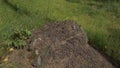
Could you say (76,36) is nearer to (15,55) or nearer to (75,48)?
(75,48)

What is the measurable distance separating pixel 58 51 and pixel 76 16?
3.99m

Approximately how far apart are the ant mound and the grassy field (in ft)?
4.15

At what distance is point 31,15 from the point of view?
880 centimetres

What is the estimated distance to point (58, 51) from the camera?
16.8ft

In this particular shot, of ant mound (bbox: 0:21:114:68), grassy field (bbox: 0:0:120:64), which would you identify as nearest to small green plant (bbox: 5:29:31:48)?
ant mound (bbox: 0:21:114:68)

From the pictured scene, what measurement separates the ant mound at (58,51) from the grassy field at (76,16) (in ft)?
4.15

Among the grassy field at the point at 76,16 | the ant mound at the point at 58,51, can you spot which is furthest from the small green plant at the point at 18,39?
the grassy field at the point at 76,16

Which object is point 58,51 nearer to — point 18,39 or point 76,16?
point 18,39

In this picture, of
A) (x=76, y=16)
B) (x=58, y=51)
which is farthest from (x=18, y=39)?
(x=76, y=16)

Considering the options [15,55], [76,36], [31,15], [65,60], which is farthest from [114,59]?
[31,15]

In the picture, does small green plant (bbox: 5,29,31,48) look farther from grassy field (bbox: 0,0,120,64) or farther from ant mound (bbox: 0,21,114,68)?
grassy field (bbox: 0,0,120,64)

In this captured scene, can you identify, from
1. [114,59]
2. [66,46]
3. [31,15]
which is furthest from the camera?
[31,15]

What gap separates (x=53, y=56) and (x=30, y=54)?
17.7 inches

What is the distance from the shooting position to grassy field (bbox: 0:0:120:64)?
7.20m
